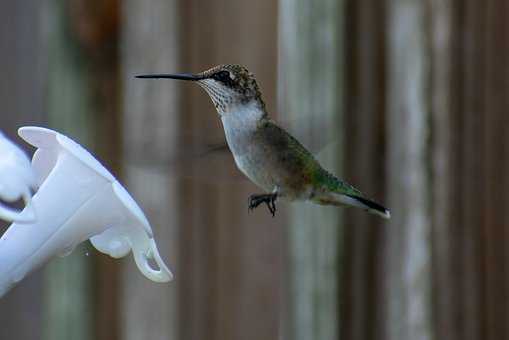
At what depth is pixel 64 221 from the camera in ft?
4.55

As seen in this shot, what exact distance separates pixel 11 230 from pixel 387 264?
93 cm

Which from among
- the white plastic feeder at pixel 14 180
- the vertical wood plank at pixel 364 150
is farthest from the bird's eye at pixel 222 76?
the white plastic feeder at pixel 14 180

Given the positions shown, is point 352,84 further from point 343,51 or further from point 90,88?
point 90,88

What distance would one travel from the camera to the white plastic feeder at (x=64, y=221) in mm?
1327

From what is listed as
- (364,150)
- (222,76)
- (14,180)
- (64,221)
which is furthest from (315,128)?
(14,180)

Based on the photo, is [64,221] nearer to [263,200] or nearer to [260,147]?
[263,200]

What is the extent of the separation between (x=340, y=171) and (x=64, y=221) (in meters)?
0.85

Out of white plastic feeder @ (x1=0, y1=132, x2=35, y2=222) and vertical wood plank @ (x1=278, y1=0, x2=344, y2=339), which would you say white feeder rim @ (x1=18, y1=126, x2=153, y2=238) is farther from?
vertical wood plank @ (x1=278, y1=0, x2=344, y2=339)

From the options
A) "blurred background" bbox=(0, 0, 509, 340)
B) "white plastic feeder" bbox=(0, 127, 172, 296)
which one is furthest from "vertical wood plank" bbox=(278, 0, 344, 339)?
"white plastic feeder" bbox=(0, 127, 172, 296)

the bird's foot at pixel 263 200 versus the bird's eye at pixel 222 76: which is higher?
the bird's eye at pixel 222 76

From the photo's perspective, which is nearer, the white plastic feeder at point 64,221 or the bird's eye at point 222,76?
the white plastic feeder at point 64,221

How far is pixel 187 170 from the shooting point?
188 cm

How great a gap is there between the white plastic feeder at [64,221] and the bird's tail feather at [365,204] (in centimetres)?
66

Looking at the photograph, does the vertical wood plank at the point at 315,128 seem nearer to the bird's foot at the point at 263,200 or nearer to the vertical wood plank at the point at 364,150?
the vertical wood plank at the point at 364,150
